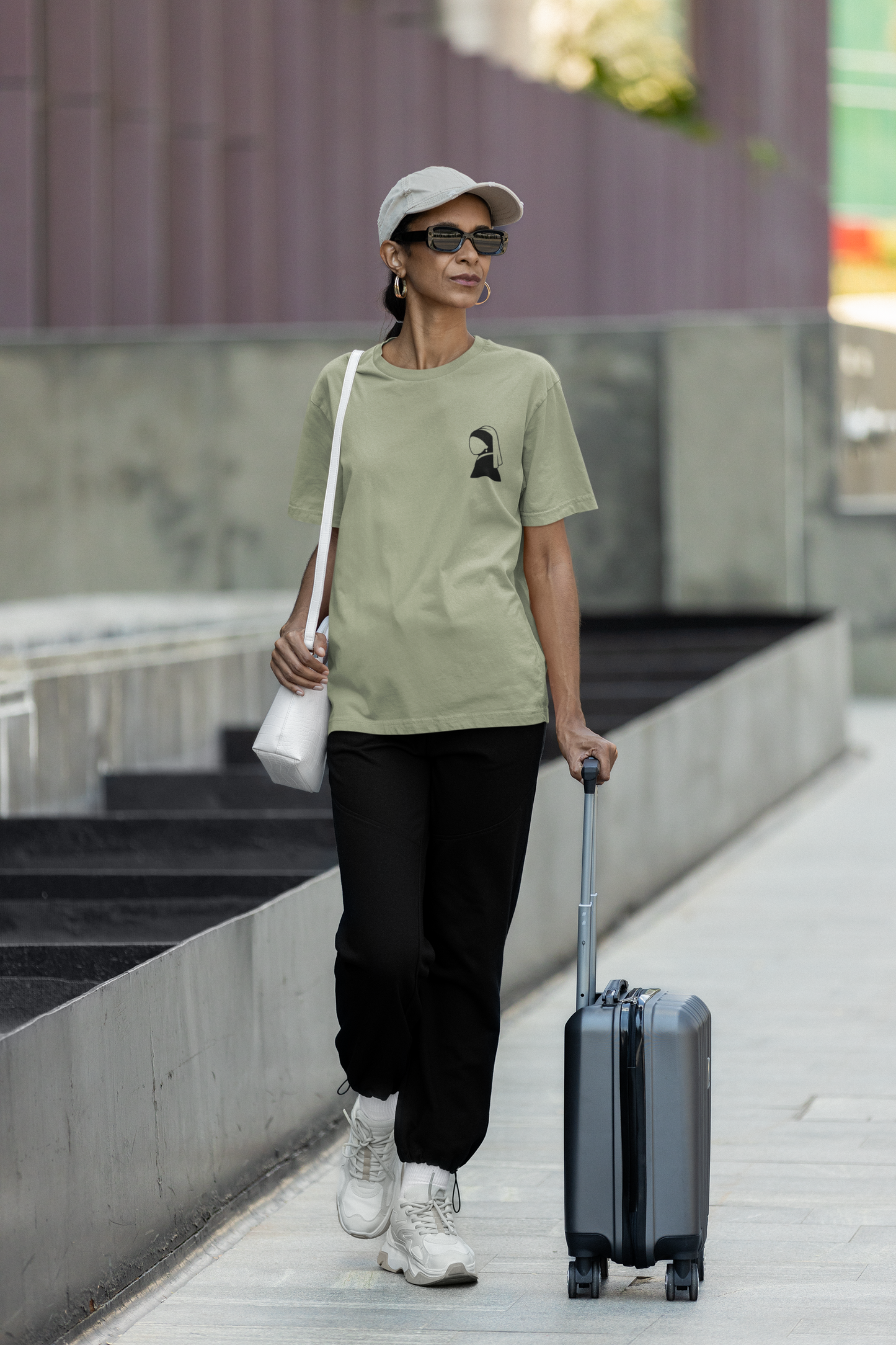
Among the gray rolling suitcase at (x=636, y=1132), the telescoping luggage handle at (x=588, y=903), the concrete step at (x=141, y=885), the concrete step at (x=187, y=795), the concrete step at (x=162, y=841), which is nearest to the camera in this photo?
the gray rolling suitcase at (x=636, y=1132)

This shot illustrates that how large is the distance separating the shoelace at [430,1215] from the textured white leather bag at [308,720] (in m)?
0.79

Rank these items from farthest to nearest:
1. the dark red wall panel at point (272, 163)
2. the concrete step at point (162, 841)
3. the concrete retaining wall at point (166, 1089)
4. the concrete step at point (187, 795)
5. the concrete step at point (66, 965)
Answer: the dark red wall panel at point (272, 163) < the concrete step at point (187, 795) < the concrete step at point (162, 841) < the concrete step at point (66, 965) < the concrete retaining wall at point (166, 1089)

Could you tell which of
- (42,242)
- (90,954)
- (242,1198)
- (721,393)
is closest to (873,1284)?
(242,1198)

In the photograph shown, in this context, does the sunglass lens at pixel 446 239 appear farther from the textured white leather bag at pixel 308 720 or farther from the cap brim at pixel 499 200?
the textured white leather bag at pixel 308 720

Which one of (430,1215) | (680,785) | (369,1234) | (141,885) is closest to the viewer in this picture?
(430,1215)

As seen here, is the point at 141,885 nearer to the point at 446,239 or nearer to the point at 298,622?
the point at 298,622

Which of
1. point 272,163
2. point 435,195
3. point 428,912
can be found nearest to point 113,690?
point 428,912

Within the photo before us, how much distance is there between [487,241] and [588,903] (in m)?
1.19

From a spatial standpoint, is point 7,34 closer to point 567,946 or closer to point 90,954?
point 567,946

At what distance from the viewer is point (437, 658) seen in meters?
3.84

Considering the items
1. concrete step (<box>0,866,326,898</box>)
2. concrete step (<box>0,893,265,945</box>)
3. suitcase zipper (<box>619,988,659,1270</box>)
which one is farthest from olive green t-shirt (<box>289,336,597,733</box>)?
concrete step (<box>0,866,326,898</box>)

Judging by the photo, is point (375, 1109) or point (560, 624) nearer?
point (560, 624)

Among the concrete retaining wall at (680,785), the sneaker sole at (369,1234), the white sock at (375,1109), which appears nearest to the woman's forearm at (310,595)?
the white sock at (375,1109)

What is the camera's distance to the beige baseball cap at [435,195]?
382 cm
